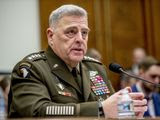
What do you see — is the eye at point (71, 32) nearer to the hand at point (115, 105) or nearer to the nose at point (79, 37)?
the nose at point (79, 37)

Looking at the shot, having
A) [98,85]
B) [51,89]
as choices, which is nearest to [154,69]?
[98,85]

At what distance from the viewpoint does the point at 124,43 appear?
23.7 feet

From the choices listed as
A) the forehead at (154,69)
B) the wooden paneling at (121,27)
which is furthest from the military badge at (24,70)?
the wooden paneling at (121,27)

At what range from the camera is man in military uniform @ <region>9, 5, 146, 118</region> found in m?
2.49

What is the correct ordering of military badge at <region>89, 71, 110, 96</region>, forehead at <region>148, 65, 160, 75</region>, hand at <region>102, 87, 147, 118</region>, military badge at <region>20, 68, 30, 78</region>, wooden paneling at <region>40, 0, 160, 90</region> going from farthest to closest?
wooden paneling at <region>40, 0, 160, 90</region>
forehead at <region>148, 65, 160, 75</region>
military badge at <region>89, 71, 110, 96</region>
military badge at <region>20, 68, 30, 78</region>
hand at <region>102, 87, 147, 118</region>

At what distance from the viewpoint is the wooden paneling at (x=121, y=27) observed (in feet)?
23.0

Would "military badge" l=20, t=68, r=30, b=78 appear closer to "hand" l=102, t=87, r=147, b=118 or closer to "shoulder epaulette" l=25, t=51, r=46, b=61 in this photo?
"shoulder epaulette" l=25, t=51, r=46, b=61

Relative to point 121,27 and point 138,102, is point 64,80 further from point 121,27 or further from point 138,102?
point 121,27

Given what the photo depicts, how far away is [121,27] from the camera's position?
283 inches

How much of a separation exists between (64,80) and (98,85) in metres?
0.30

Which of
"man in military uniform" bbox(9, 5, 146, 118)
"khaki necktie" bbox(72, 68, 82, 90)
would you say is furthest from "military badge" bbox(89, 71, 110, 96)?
"khaki necktie" bbox(72, 68, 82, 90)

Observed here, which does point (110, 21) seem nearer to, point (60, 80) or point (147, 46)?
point (147, 46)

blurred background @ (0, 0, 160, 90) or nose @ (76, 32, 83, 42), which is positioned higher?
nose @ (76, 32, 83, 42)

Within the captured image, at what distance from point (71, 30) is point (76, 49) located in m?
0.13
